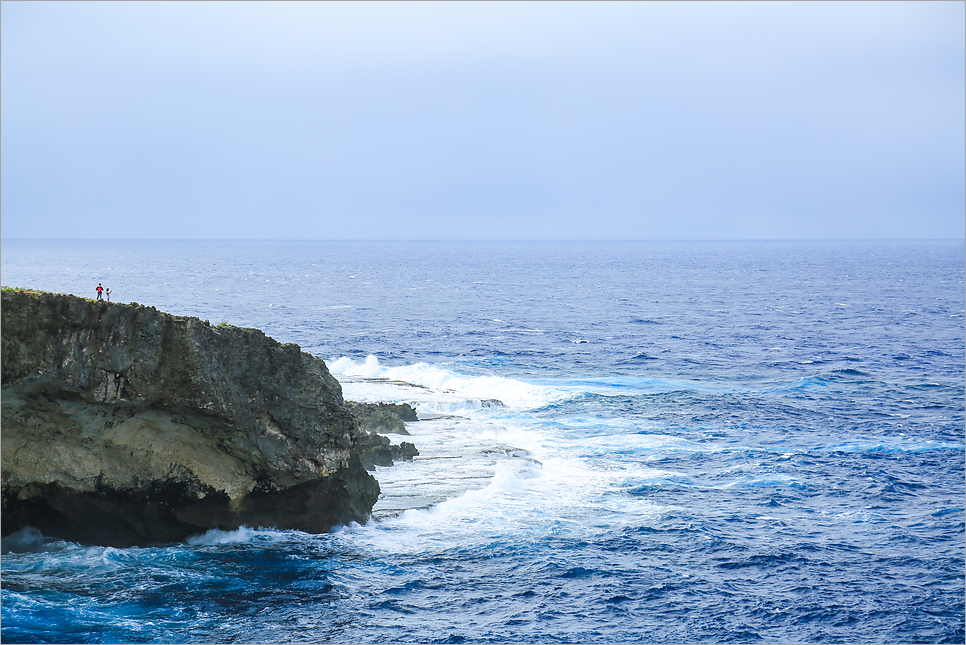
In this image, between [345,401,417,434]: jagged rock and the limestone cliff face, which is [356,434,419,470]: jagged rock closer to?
[345,401,417,434]: jagged rock

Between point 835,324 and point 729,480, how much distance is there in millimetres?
62510

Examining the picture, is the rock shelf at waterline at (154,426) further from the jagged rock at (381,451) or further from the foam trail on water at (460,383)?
the foam trail on water at (460,383)

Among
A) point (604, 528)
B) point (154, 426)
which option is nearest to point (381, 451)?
point (604, 528)

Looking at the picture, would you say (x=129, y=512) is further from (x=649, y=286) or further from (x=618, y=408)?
(x=649, y=286)

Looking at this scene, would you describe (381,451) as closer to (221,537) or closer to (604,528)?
(221,537)

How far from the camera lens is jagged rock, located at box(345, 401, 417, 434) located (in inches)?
1585

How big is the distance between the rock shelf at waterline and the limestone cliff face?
34mm

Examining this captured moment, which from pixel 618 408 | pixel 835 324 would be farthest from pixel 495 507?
pixel 835 324

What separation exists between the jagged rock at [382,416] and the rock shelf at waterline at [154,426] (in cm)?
1190

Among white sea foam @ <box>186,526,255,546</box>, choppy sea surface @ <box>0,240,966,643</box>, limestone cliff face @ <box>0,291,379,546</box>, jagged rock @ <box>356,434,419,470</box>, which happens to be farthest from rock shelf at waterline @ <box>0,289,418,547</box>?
jagged rock @ <box>356,434,419,470</box>

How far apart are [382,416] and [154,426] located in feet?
54.7

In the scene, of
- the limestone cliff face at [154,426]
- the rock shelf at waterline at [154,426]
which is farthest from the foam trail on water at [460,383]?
the rock shelf at waterline at [154,426]

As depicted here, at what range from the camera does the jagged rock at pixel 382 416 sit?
40.2 metres

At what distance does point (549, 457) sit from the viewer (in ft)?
126
